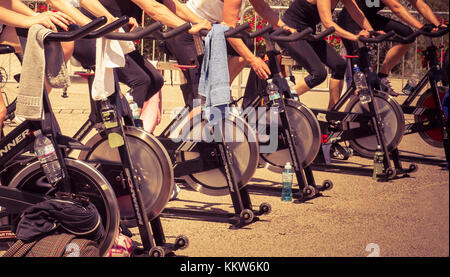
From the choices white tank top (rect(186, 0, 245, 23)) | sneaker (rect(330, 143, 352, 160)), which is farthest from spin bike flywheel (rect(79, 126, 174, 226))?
sneaker (rect(330, 143, 352, 160))

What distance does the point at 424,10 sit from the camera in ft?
22.2

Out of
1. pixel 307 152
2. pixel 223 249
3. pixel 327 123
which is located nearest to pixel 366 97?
pixel 327 123

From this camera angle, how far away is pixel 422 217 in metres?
2.10

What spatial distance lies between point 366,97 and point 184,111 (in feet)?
6.56

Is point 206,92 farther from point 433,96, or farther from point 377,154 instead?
point 433,96

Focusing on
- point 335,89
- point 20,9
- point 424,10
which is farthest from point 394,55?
point 20,9

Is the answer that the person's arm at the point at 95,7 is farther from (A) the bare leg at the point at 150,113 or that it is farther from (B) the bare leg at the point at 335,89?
(B) the bare leg at the point at 335,89

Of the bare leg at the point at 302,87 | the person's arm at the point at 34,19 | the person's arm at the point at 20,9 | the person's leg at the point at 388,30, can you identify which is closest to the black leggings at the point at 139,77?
the person's arm at the point at 20,9

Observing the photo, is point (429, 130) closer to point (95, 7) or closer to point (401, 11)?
point (401, 11)

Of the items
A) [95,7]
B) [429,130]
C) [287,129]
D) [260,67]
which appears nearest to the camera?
[95,7]

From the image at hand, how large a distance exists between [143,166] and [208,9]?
1.75m

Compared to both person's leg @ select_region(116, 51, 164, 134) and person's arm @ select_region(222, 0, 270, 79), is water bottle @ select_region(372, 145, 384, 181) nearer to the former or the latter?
person's arm @ select_region(222, 0, 270, 79)

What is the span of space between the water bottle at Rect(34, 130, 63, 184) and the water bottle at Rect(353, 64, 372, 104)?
11.5 feet

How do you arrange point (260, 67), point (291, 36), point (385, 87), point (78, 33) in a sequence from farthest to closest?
point (385, 87) → point (260, 67) → point (291, 36) → point (78, 33)
